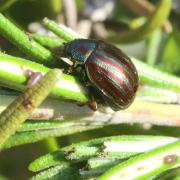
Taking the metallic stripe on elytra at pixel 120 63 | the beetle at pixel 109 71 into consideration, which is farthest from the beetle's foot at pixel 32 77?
the metallic stripe on elytra at pixel 120 63

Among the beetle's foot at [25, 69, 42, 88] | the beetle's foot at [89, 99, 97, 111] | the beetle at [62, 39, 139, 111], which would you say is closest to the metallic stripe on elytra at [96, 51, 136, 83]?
the beetle at [62, 39, 139, 111]

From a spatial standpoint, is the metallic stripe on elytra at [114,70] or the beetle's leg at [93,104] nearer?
the beetle's leg at [93,104]

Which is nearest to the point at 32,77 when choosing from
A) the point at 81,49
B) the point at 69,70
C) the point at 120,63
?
the point at 69,70

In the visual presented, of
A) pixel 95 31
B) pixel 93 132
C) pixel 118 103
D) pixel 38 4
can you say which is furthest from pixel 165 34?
pixel 118 103

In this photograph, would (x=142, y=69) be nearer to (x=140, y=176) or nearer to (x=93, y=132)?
(x=93, y=132)

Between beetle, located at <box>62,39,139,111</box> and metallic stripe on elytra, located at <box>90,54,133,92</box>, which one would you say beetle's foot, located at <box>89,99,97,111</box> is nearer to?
beetle, located at <box>62,39,139,111</box>

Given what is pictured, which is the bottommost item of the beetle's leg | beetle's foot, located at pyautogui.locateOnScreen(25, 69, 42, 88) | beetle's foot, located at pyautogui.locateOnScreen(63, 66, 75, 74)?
beetle's foot, located at pyautogui.locateOnScreen(25, 69, 42, 88)

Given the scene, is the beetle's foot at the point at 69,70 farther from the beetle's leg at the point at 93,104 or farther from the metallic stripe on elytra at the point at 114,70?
the metallic stripe on elytra at the point at 114,70
